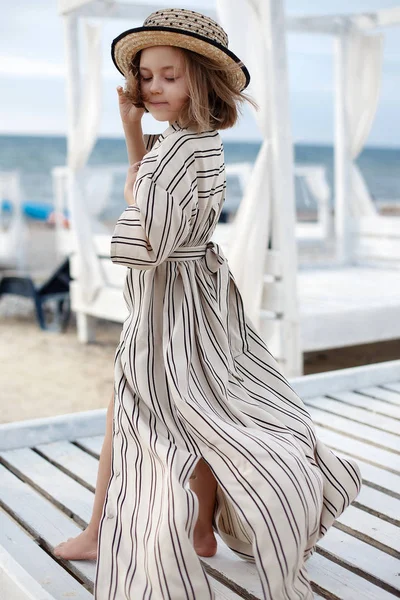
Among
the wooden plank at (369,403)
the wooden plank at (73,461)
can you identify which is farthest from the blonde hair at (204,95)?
the wooden plank at (369,403)

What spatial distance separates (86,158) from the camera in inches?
222

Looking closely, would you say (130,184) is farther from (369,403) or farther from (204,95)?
(369,403)

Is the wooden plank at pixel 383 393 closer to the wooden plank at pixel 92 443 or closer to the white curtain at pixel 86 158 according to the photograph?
the wooden plank at pixel 92 443

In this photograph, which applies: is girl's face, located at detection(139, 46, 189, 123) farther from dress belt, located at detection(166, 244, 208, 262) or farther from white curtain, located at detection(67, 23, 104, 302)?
white curtain, located at detection(67, 23, 104, 302)

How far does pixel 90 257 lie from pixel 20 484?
11.8ft

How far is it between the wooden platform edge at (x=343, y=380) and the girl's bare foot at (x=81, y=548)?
1263 mm

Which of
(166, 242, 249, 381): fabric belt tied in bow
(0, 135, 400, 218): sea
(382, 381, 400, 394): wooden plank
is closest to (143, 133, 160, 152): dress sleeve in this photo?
(166, 242, 249, 381): fabric belt tied in bow

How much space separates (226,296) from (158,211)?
28 cm

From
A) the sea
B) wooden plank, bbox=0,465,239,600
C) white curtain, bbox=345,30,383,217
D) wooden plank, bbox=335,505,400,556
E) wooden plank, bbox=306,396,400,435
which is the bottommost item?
wooden plank, bbox=335,505,400,556

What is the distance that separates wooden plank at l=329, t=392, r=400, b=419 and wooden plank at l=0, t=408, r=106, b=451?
2.88 feet

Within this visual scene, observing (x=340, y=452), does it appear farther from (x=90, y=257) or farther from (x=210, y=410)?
(x=90, y=257)

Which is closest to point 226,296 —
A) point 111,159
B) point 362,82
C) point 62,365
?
point 62,365

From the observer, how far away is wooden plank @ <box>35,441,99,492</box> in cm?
218

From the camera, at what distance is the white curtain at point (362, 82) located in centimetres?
590
